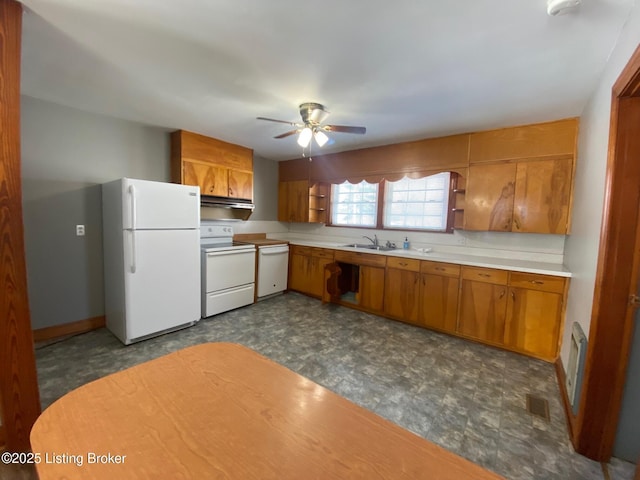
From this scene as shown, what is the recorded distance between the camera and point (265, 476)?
609mm

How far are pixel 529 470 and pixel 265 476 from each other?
5.69ft

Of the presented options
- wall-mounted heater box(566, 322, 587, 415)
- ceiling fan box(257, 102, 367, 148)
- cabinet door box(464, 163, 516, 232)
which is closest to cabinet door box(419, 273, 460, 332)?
cabinet door box(464, 163, 516, 232)

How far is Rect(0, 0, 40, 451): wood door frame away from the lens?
1.45 meters

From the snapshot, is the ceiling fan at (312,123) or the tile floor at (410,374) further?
the ceiling fan at (312,123)

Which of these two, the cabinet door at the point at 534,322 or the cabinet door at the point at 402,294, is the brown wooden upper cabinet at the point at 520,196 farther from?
the cabinet door at the point at 402,294

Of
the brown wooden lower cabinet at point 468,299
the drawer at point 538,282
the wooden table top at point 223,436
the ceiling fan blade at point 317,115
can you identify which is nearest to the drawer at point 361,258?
the brown wooden lower cabinet at point 468,299

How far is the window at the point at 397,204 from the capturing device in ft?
12.4

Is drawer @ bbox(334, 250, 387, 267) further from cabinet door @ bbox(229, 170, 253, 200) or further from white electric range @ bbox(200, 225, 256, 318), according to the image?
cabinet door @ bbox(229, 170, 253, 200)

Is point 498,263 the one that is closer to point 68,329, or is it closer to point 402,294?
point 402,294

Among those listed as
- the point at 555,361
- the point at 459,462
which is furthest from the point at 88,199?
the point at 555,361

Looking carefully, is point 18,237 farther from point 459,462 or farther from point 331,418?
point 459,462

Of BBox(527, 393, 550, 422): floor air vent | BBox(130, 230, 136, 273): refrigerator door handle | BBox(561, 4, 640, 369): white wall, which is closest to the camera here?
BBox(561, 4, 640, 369): white wall

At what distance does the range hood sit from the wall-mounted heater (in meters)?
3.91

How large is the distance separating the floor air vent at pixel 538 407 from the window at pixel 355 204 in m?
2.79
